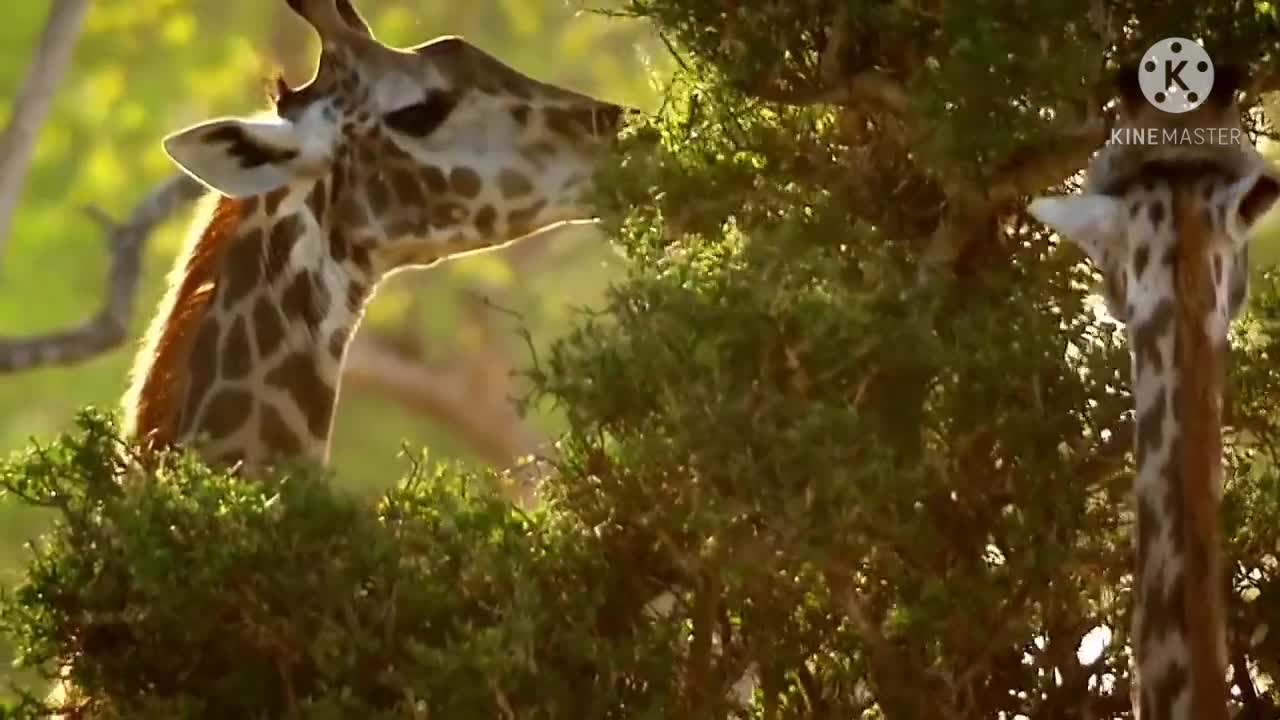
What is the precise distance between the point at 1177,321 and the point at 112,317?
2.85m

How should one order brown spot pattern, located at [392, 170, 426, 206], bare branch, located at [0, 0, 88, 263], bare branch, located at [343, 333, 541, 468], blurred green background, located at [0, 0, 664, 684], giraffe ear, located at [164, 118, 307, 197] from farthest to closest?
bare branch, located at [343, 333, 541, 468] < blurred green background, located at [0, 0, 664, 684] < bare branch, located at [0, 0, 88, 263] < brown spot pattern, located at [392, 170, 426, 206] < giraffe ear, located at [164, 118, 307, 197]

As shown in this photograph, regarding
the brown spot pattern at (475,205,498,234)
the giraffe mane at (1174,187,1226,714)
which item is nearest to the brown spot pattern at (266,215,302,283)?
the brown spot pattern at (475,205,498,234)

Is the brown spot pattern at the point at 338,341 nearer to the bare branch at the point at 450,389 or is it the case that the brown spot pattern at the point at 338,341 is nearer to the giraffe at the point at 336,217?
the giraffe at the point at 336,217

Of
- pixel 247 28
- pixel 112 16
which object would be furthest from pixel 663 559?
pixel 247 28

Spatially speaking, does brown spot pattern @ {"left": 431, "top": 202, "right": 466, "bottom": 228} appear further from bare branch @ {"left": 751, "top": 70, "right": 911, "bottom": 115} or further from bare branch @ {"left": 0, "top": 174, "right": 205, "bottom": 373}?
bare branch @ {"left": 0, "top": 174, "right": 205, "bottom": 373}

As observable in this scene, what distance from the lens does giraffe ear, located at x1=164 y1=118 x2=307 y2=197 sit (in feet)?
7.00

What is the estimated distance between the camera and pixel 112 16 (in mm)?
5898

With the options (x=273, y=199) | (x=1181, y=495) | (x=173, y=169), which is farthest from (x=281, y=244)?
(x=173, y=169)

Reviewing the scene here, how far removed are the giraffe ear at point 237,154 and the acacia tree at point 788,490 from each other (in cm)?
66

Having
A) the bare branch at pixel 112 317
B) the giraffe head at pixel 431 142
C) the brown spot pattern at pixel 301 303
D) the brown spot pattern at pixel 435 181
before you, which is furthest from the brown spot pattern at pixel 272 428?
the bare branch at pixel 112 317

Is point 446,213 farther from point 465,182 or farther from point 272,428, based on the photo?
point 272,428

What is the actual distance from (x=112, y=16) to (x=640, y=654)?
486 centimetres

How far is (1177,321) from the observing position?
1432 millimetres

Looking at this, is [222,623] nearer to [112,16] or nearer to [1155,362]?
[1155,362]
